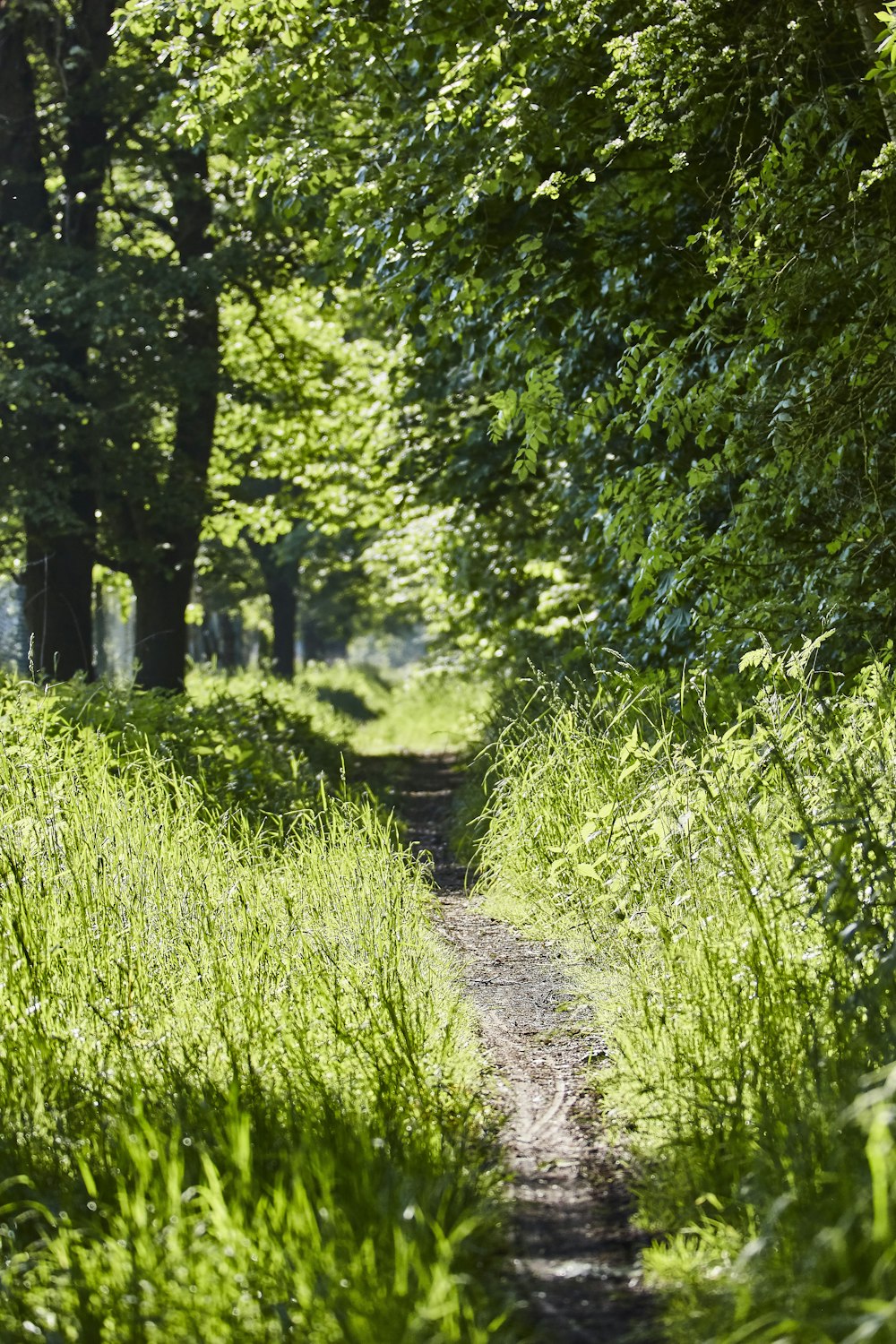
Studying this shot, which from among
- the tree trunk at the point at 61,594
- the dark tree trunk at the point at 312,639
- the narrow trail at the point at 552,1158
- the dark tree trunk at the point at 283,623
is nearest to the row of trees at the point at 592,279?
the tree trunk at the point at 61,594

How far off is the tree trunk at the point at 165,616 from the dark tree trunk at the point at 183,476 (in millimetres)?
11

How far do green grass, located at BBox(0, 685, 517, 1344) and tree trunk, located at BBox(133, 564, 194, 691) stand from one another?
33.7 ft

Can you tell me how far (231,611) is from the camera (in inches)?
1406

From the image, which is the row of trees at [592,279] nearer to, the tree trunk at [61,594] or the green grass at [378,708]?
the tree trunk at [61,594]

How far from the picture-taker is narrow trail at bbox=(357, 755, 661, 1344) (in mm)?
2941

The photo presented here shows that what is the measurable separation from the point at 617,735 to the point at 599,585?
4765 millimetres

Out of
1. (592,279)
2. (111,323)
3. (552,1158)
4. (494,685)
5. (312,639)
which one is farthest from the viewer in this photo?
(312,639)

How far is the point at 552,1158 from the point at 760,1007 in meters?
0.71

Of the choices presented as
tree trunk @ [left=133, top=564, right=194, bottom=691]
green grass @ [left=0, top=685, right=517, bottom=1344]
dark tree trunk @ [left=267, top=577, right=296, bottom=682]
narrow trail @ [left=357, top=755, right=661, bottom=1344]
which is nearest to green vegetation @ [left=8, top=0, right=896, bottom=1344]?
green grass @ [left=0, top=685, right=517, bottom=1344]

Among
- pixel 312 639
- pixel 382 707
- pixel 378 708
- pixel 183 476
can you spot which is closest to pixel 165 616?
pixel 183 476

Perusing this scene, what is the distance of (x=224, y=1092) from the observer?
3.67 metres

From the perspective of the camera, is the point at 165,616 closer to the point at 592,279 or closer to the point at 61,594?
the point at 61,594

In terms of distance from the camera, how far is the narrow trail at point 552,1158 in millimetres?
2941

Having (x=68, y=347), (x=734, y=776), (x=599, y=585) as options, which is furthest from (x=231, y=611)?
(x=734, y=776)
